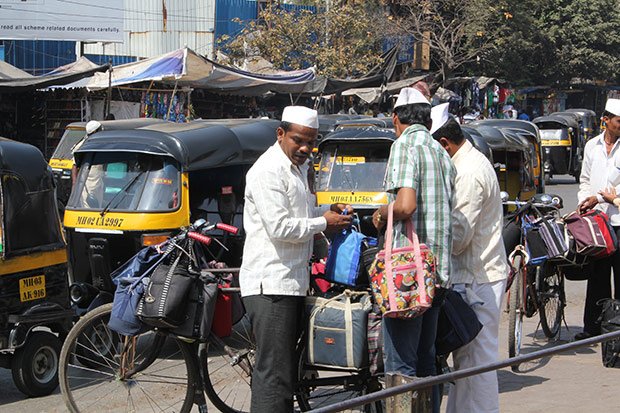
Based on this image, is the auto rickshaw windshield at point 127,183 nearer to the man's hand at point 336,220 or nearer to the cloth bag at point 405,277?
the man's hand at point 336,220

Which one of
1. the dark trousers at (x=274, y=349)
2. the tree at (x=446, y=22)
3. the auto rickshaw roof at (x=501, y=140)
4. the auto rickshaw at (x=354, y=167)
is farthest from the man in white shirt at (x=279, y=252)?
the tree at (x=446, y=22)

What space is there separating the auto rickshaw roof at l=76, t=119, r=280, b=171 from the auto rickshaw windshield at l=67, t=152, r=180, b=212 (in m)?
0.12

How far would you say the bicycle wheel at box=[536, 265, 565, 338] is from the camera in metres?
8.23

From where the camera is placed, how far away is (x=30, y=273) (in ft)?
23.0

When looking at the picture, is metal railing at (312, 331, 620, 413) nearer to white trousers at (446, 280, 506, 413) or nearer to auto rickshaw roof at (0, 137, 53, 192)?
white trousers at (446, 280, 506, 413)

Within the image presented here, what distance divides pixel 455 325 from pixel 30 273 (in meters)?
3.39

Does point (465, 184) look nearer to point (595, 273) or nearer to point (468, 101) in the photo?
point (595, 273)

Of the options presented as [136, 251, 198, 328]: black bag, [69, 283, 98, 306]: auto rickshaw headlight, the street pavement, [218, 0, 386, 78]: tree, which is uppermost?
[218, 0, 386, 78]: tree

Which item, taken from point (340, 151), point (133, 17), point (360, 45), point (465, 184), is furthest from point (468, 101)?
point (465, 184)

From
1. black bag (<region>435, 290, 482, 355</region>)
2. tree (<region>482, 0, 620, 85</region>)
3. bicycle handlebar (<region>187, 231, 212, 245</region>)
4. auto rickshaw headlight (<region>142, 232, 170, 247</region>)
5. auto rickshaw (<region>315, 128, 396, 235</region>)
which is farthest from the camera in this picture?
tree (<region>482, 0, 620, 85</region>)

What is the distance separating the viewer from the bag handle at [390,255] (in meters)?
4.52

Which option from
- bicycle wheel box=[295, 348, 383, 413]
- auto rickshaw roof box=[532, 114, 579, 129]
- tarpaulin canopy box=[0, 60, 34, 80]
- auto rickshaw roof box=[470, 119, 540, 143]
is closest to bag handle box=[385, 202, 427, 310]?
bicycle wheel box=[295, 348, 383, 413]

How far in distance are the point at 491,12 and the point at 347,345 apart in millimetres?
37109

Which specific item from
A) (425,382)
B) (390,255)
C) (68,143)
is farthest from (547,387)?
(68,143)
